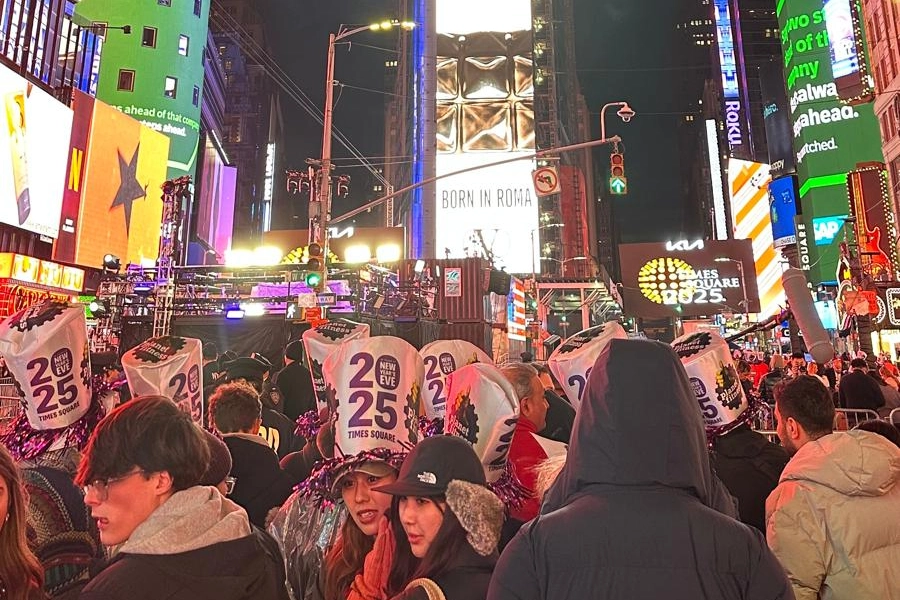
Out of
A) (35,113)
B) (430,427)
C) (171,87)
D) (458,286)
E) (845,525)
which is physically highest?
(171,87)

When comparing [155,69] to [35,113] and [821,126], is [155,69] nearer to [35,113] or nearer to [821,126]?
[35,113]

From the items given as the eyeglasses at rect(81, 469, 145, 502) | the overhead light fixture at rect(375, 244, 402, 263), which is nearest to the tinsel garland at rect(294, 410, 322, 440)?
the eyeglasses at rect(81, 469, 145, 502)

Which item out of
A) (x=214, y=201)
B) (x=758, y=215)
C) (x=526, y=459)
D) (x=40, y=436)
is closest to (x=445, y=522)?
(x=526, y=459)

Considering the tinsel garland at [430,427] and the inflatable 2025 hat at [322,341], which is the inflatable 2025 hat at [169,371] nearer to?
the inflatable 2025 hat at [322,341]

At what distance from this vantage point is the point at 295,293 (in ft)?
67.5

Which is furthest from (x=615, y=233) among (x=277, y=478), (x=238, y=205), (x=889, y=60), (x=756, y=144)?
(x=277, y=478)

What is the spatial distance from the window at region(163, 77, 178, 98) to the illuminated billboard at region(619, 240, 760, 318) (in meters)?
29.4

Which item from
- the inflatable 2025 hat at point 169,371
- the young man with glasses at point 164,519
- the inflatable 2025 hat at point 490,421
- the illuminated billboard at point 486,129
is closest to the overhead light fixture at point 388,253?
the illuminated billboard at point 486,129

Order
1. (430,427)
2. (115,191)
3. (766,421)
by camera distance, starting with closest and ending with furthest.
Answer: (430,427)
(766,421)
(115,191)

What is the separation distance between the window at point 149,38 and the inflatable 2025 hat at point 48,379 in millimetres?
42364

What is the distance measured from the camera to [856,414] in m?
9.71

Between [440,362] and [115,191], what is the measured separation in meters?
29.9

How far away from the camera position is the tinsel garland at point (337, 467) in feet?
11.0

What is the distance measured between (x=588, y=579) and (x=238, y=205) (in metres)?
66.7
